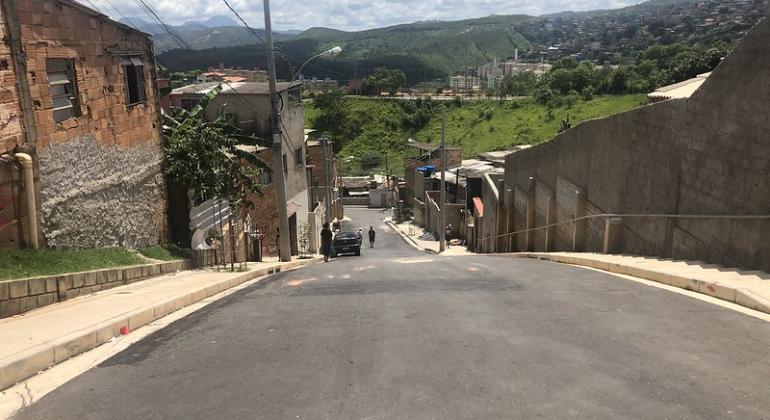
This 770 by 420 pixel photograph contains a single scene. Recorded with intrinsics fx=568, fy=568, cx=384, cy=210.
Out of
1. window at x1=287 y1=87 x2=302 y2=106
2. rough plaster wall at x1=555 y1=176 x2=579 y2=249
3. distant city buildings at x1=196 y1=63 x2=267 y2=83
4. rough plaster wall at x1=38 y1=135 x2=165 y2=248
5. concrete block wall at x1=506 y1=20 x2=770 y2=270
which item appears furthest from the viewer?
distant city buildings at x1=196 y1=63 x2=267 y2=83

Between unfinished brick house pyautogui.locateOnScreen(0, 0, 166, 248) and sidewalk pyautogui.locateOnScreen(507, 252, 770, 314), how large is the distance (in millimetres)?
10114

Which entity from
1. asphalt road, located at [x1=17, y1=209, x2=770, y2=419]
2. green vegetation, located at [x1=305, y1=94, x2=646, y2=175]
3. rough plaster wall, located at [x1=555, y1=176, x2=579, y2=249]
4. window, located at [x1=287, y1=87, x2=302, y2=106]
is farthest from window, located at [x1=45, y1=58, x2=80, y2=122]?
green vegetation, located at [x1=305, y1=94, x2=646, y2=175]

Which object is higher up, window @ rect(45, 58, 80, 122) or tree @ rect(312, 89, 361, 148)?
window @ rect(45, 58, 80, 122)

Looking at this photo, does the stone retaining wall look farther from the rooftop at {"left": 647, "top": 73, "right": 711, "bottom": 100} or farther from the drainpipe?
the rooftop at {"left": 647, "top": 73, "right": 711, "bottom": 100}

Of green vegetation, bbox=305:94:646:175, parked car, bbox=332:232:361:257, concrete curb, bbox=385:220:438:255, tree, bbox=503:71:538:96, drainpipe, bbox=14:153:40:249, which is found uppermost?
tree, bbox=503:71:538:96

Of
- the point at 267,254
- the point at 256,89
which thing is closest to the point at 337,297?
the point at 267,254

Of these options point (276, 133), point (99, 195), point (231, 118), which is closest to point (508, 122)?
point (231, 118)

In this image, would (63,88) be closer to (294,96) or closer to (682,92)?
(682,92)

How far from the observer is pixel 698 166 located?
9984mm

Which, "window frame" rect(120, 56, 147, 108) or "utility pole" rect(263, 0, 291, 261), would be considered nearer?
"window frame" rect(120, 56, 147, 108)

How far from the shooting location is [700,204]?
9.93m

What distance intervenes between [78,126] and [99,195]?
151cm

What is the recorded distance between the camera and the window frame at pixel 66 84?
10.2 meters

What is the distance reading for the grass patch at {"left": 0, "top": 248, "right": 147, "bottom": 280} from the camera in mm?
8156
